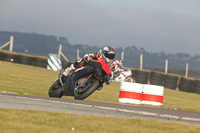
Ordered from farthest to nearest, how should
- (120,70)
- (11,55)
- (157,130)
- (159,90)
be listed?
(11,55) → (120,70) → (159,90) → (157,130)

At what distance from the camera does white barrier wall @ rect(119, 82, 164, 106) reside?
45.9 feet

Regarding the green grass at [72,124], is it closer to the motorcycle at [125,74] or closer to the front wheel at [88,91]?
the front wheel at [88,91]

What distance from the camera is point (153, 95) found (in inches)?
552

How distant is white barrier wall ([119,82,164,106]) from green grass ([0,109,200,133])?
6960 millimetres

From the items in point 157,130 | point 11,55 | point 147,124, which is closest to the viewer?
point 157,130

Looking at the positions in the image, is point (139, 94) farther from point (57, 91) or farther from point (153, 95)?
point (57, 91)

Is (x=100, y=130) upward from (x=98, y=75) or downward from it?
downward

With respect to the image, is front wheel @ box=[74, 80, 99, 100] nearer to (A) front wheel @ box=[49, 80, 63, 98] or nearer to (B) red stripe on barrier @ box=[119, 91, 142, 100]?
(A) front wheel @ box=[49, 80, 63, 98]

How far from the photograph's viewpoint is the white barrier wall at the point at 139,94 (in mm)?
13984

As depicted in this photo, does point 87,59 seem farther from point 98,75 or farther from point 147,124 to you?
point 147,124

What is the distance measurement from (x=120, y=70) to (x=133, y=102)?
14766mm

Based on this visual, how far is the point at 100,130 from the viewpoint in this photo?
5.71 metres

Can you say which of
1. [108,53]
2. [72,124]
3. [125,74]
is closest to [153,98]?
[108,53]

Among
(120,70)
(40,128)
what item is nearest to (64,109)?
(40,128)
